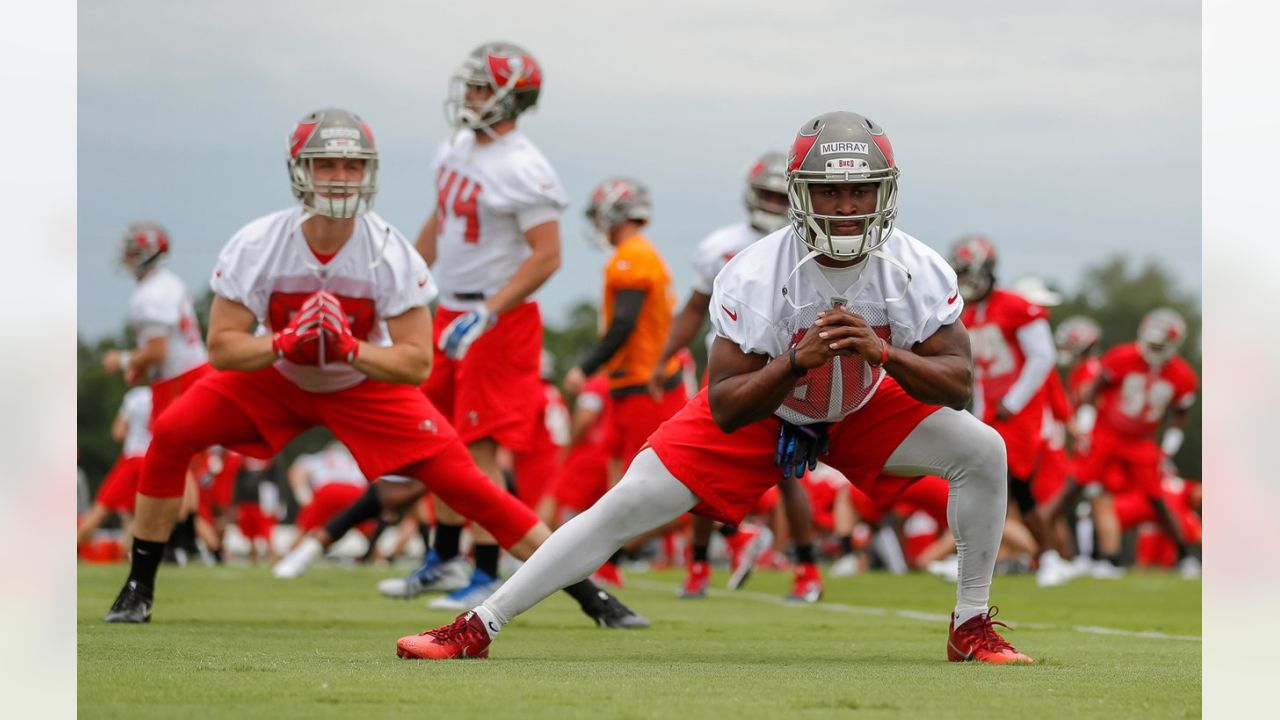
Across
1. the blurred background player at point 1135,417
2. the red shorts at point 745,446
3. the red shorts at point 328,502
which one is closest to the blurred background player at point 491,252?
the red shorts at point 745,446

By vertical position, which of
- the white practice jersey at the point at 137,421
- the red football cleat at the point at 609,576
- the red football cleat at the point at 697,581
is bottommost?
the red football cleat at the point at 609,576

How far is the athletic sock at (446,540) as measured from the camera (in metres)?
9.40

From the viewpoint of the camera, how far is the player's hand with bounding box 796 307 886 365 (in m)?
4.98

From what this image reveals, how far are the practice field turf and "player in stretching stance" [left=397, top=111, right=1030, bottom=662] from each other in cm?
39

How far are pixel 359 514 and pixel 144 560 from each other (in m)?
4.82

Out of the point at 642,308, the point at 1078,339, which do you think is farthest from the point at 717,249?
the point at 1078,339

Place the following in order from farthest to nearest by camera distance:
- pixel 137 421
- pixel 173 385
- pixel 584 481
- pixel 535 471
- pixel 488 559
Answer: pixel 535 471 → pixel 137 421 → pixel 584 481 → pixel 173 385 → pixel 488 559

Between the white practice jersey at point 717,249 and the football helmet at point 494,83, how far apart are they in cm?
172

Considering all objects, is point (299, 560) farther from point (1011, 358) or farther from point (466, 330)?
point (1011, 358)

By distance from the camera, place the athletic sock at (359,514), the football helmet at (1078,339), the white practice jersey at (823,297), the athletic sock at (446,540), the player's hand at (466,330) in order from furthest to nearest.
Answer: the football helmet at (1078,339)
the athletic sock at (359,514)
the athletic sock at (446,540)
the player's hand at (466,330)
the white practice jersey at (823,297)

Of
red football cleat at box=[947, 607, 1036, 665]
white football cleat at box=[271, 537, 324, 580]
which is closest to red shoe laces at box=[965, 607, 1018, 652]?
red football cleat at box=[947, 607, 1036, 665]

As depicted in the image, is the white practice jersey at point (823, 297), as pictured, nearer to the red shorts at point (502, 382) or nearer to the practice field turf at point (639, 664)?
the practice field turf at point (639, 664)

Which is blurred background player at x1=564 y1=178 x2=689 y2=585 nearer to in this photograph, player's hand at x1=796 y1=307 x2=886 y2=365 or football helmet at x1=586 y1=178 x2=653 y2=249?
football helmet at x1=586 y1=178 x2=653 y2=249

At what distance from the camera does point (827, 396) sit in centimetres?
546
